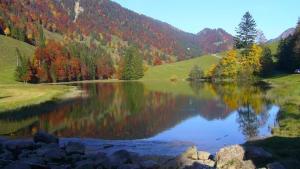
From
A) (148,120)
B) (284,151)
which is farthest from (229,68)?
(284,151)

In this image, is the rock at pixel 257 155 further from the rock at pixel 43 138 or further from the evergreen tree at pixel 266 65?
the evergreen tree at pixel 266 65

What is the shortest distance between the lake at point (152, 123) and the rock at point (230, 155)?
9502 mm

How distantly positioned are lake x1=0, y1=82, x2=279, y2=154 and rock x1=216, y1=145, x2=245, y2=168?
31.2 feet

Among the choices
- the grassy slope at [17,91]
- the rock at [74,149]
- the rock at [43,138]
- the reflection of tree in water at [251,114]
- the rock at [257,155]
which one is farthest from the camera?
the grassy slope at [17,91]

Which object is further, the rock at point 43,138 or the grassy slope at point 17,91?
the grassy slope at point 17,91

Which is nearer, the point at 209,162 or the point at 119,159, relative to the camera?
the point at 209,162

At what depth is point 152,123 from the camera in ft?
174

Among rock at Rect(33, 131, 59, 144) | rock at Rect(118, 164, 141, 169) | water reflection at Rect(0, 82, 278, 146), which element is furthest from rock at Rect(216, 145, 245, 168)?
rock at Rect(33, 131, 59, 144)

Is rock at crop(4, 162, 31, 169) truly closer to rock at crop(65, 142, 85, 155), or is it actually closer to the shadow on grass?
rock at crop(65, 142, 85, 155)

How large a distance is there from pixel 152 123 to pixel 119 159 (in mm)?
26612

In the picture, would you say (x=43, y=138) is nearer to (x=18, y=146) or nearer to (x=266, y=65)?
(x=18, y=146)

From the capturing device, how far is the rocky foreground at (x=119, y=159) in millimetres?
23656

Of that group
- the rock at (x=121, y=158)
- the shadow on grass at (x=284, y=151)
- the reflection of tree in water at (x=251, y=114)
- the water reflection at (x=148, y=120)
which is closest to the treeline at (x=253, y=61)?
the reflection of tree in water at (x=251, y=114)

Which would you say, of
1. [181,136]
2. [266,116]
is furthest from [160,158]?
[266,116]
